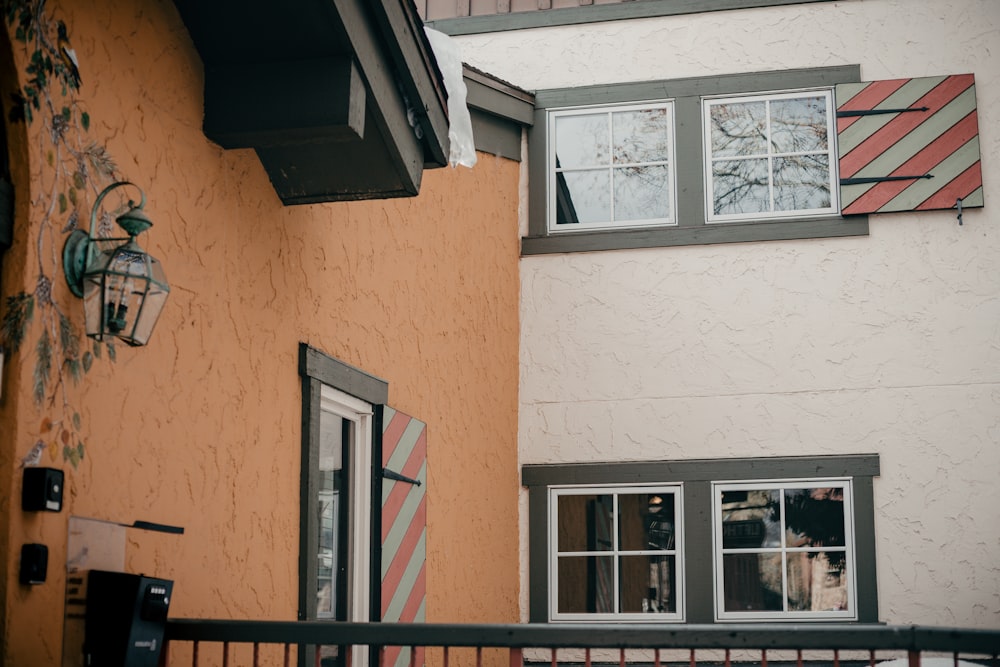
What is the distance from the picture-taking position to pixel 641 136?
10172 mm

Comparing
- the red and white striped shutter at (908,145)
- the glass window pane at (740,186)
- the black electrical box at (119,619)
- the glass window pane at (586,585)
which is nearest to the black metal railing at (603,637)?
the black electrical box at (119,619)

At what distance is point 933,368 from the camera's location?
933 cm

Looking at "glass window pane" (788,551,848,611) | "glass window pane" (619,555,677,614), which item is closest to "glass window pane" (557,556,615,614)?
"glass window pane" (619,555,677,614)

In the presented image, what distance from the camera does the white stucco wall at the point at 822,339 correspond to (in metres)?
9.15

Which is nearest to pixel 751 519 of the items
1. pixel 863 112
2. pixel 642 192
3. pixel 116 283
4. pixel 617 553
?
pixel 617 553

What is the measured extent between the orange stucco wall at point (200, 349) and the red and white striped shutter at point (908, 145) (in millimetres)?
3408

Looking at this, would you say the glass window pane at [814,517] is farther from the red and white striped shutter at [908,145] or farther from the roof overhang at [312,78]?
the roof overhang at [312,78]

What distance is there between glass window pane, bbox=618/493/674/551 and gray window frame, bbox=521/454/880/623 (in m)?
0.12

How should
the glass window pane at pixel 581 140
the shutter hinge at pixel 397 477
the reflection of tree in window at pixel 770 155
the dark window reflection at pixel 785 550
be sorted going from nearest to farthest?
the shutter hinge at pixel 397 477, the dark window reflection at pixel 785 550, the reflection of tree in window at pixel 770 155, the glass window pane at pixel 581 140

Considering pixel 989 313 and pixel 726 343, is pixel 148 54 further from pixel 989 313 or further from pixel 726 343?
pixel 989 313

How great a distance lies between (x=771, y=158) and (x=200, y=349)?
19.5ft

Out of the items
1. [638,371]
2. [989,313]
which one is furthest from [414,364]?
[989,313]

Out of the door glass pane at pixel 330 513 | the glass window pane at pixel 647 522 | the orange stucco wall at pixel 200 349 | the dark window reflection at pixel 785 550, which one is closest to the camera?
the orange stucco wall at pixel 200 349

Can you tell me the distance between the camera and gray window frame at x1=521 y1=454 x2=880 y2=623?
9203mm
